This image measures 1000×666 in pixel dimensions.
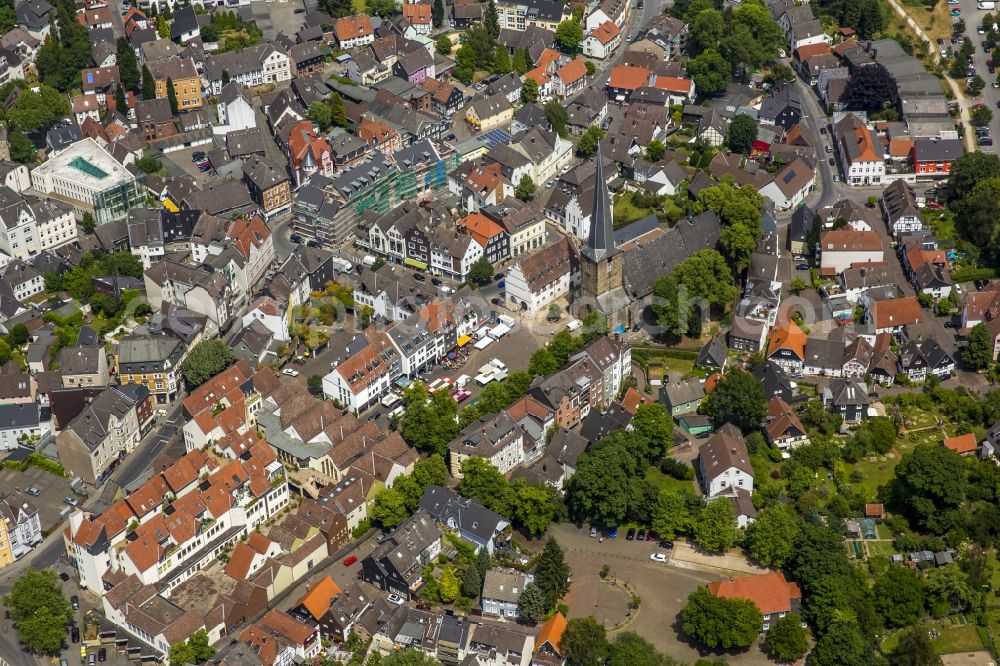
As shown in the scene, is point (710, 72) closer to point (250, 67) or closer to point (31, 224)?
point (250, 67)

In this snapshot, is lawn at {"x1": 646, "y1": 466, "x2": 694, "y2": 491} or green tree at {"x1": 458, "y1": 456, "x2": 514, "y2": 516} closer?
green tree at {"x1": 458, "y1": 456, "x2": 514, "y2": 516}

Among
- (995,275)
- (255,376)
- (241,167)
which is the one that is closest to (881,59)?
(995,275)

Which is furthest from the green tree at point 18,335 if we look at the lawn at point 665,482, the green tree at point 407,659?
the lawn at point 665,482

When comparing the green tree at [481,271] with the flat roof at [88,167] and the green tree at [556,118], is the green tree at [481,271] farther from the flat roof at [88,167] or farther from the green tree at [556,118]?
the flat roof at [88,167]

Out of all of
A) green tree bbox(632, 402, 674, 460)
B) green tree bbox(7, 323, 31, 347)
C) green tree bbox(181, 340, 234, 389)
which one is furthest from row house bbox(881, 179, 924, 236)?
green tree bbox(7, 323, 31, 347)

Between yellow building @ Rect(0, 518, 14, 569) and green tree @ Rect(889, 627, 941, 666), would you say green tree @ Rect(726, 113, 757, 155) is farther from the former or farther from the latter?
yellow building @ Rect(0, 518, 14, 569)

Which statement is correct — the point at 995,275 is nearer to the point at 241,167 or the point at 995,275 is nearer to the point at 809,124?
the point at 809,124
